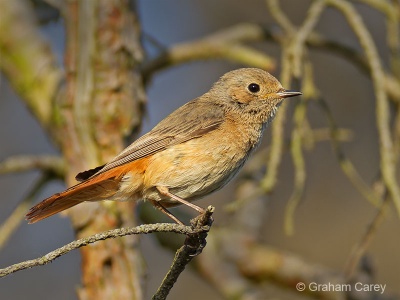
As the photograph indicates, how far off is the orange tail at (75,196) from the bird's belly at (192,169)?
210 millimetres

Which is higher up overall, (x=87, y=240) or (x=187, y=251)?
(x=87, y=240)

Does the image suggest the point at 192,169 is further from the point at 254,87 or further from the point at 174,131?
the point at 254,87

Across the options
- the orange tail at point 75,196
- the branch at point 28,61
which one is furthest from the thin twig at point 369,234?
the branch at point 28,61

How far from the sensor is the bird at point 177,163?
4008 mm

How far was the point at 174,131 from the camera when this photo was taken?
4277 millimetres

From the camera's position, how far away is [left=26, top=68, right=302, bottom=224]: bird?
13.1 feet

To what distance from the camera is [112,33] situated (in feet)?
15.8

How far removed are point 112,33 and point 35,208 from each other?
156cm

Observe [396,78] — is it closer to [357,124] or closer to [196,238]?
[196,238]

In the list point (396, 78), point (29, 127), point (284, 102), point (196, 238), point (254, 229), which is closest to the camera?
point (196, 238)

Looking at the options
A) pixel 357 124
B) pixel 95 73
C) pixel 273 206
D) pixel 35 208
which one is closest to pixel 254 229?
pixel 95 73

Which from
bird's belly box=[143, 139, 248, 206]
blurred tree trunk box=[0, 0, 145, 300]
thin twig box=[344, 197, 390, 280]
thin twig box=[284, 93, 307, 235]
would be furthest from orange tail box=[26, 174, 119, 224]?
thin twig box=[344, 197, 390, 280]

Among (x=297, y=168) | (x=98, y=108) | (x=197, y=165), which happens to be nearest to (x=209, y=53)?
(x=98, y=108)

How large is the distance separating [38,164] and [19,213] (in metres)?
0.35
